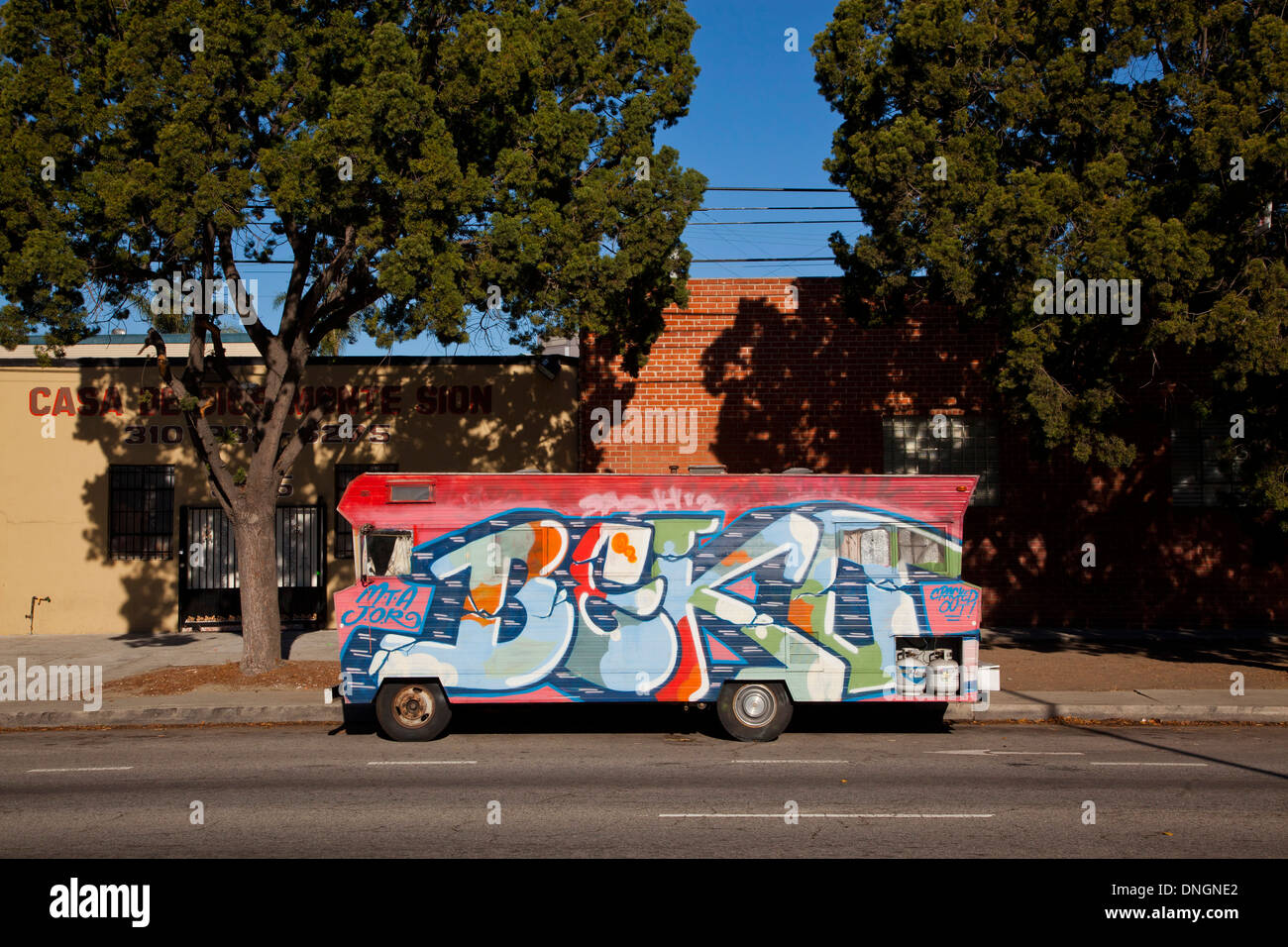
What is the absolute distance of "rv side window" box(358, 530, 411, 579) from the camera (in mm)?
12109

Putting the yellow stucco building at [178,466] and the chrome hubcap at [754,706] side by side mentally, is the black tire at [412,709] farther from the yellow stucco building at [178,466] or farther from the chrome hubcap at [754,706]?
the yellow stucco building at [178,466]

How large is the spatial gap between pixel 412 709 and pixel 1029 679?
30.6ft

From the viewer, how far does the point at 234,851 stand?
7.49 metres

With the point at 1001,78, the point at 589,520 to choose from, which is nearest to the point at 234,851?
the point at 589,520

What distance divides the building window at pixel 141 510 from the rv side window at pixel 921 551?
51.9 ft

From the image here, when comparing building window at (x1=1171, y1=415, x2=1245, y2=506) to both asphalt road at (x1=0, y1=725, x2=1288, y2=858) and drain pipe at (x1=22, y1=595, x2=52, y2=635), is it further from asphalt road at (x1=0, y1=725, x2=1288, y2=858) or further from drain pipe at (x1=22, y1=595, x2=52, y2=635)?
drain pipe at (x1=22, y1=595, x2=52, y2=635)

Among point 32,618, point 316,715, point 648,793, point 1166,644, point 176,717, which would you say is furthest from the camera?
point 32,618

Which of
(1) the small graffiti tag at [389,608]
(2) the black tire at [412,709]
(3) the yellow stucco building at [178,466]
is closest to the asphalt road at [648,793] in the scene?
(2) the black tire at [412,709]

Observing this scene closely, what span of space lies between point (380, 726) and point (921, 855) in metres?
7.06

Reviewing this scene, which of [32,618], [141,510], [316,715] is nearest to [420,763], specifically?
[316,715]

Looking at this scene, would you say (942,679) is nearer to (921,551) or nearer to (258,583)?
(921,551)

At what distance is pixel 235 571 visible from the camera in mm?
21578

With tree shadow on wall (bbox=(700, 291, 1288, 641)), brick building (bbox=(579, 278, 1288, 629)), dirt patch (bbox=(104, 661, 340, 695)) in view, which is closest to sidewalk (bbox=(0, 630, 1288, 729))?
dirt patch (bbox=(104, 661, 340, 695))

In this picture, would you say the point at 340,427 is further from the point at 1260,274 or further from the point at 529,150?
the point at 1260,274
